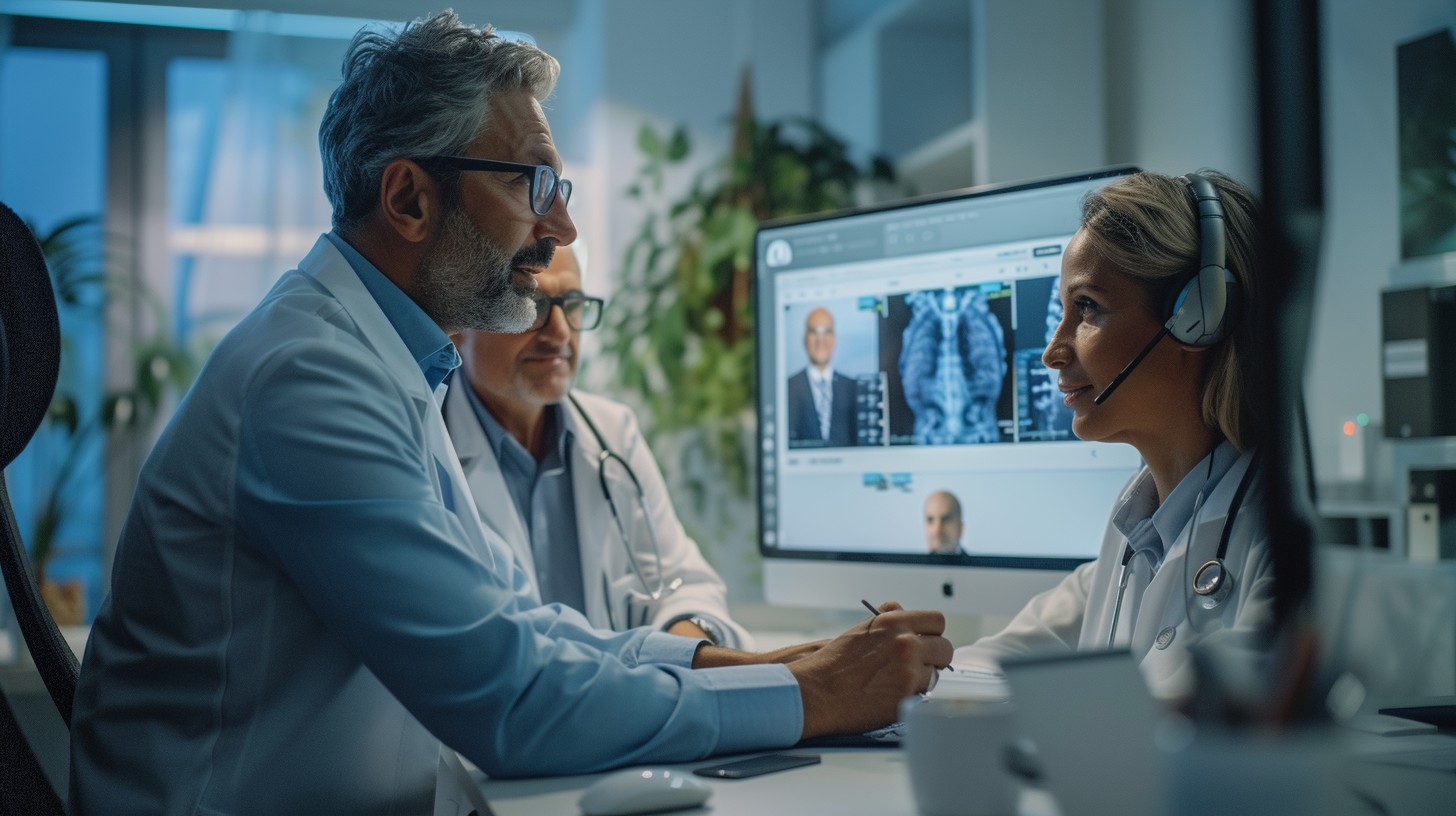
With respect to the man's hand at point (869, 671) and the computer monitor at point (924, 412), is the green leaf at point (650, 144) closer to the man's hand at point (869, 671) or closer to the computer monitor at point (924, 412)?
the computer monitor at point (924, 412)

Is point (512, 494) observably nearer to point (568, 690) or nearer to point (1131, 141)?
point (568, 690)

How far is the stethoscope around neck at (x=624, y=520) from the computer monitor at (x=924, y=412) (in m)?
0.19

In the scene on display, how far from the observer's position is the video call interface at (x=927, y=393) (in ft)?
4.38

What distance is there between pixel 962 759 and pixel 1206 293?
0.61m

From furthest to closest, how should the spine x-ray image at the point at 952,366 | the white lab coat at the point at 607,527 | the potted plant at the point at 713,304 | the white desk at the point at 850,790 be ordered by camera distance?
the potted plant at the point at 713,304, the white lab coat at the point at 607,527, the spine x-ray image at the point at 952,366, the white desk at the point at 850,790

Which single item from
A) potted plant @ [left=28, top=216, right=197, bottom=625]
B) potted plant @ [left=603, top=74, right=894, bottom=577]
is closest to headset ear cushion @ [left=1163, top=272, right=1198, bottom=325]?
potted plant @ [left=603, top=74, right=894, bottom=577]

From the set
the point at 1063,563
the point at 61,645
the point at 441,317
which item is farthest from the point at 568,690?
the point at 1063,563

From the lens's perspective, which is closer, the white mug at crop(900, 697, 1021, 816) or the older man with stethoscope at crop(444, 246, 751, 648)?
the white mug at crop(900, 697, 1021, 816)

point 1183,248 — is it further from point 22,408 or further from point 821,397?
point 22,408

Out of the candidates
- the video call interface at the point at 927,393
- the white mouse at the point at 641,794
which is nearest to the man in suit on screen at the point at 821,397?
the video call interface at the point at 927,393

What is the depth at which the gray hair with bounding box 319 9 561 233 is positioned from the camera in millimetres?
1255

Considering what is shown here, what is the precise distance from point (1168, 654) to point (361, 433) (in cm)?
71

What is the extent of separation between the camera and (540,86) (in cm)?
136

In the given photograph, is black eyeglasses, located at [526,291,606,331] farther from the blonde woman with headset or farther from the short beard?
the blonde woman with headset
